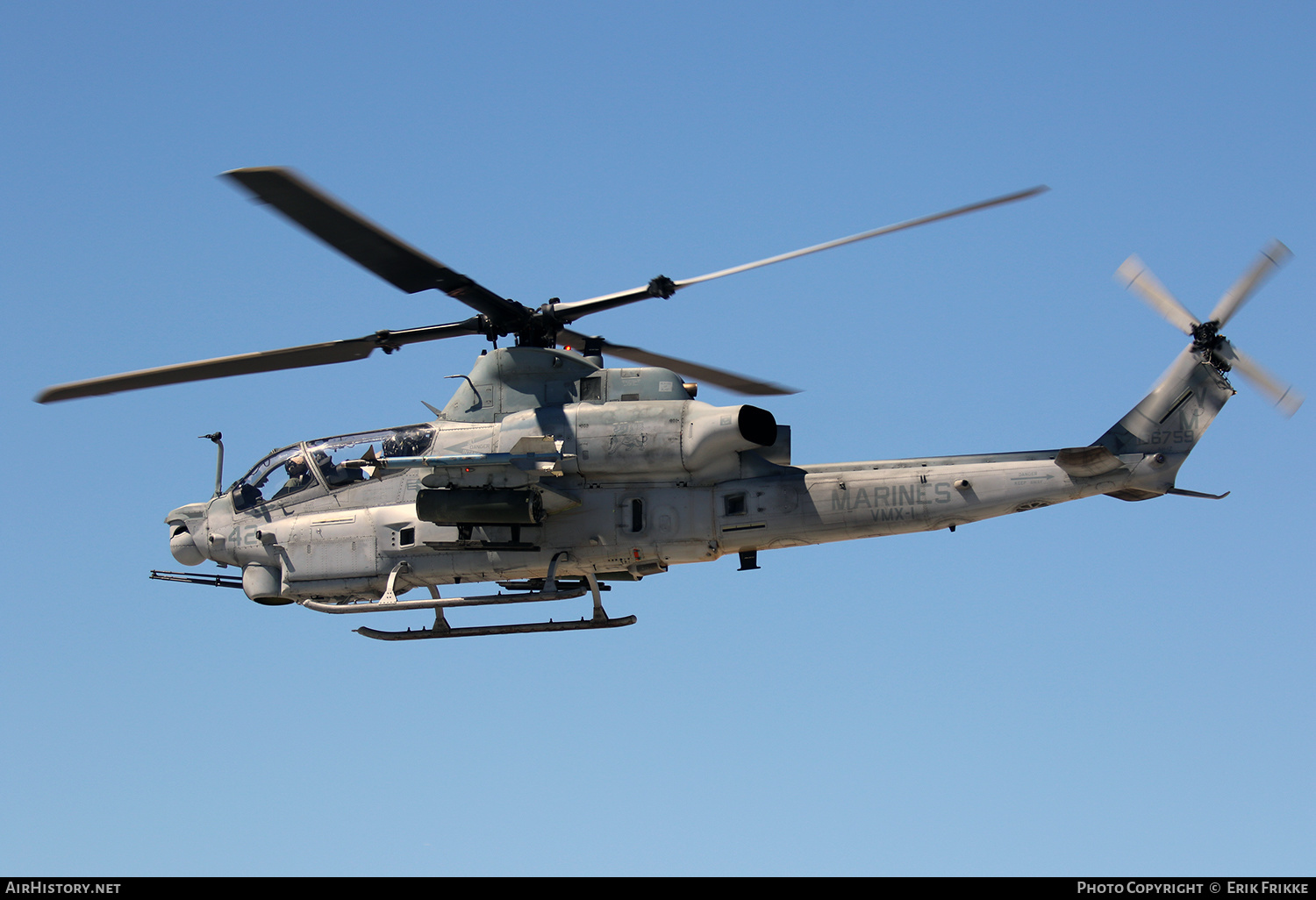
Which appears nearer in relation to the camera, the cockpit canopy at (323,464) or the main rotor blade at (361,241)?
the main rotor blade at (361,241)

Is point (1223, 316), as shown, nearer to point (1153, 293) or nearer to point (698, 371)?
point (1153, 293)

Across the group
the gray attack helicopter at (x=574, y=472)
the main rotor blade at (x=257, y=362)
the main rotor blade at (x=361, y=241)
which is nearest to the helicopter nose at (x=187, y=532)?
the gray attack helicopter at (x=574, y=472)

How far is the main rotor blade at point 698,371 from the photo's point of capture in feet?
69.2

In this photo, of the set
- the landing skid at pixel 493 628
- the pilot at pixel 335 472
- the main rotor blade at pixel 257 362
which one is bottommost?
the landing skid at pixel 493 628

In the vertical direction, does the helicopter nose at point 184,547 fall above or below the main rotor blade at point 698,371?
below

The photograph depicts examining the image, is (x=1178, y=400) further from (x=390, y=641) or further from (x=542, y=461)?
(x=390, y=641)

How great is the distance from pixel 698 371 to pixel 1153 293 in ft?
21.5

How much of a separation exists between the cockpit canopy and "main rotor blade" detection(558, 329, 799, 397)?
277 centimetres

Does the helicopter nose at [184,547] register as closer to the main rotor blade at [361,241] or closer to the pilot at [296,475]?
the pilot at [296,475]

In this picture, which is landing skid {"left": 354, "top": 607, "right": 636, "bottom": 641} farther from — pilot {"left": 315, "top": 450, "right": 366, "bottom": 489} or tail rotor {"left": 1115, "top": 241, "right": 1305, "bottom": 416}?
tail rotor {"left": 1115, "top": 241, "right": 1305, "bottom": 416}

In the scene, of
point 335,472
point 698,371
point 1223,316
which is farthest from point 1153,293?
point 335,472

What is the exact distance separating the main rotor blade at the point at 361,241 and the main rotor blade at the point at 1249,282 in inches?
352
